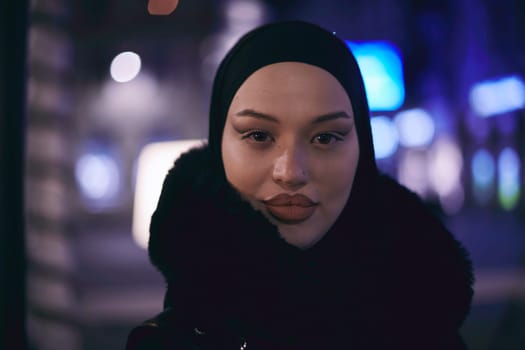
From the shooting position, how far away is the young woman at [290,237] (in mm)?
827

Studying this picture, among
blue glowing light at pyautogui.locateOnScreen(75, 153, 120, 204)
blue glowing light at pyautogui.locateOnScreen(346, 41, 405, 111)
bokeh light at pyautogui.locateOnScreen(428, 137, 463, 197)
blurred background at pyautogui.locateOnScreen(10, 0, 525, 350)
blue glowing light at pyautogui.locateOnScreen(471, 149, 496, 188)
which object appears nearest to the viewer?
blurred background at pyautogui.locateOnScreen(10, 0, 525, 350)

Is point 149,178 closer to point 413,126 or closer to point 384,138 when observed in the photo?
point 384,138

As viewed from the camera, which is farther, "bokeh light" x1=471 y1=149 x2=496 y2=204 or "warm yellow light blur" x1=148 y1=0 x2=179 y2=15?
"bokeh light" x1=471 y1=149 x2=496 y2=204

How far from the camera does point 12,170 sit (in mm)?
1144

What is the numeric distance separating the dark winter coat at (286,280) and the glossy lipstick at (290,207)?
34mm

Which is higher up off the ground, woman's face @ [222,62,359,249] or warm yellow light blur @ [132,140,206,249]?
woman's face @ [222,62,359,249]

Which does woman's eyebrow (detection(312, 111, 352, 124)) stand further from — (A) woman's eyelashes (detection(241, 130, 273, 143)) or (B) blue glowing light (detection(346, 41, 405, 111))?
(B) blue glowing light (detection(346, 41, 405, 111))

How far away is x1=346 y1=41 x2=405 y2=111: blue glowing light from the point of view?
13.6 feet

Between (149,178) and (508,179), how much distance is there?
1122 cm

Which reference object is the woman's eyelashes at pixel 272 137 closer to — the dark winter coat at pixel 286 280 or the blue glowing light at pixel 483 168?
the dark winter coat at pixel 286 280

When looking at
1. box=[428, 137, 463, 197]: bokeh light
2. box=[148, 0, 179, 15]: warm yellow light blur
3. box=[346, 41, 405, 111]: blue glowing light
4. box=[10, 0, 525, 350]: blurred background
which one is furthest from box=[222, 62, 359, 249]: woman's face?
box=[428, 137, 463, 197]: bokeh light

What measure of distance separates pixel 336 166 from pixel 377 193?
0.18 m

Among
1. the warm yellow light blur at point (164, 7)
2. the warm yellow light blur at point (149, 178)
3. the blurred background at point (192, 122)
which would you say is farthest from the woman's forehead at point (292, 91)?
the warm yellow light blur at point (164, 7)

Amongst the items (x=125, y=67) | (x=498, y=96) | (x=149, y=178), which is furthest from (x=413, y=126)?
(x=149, y=178)
